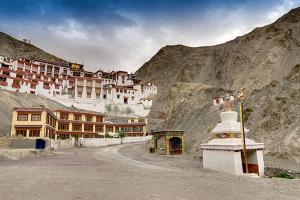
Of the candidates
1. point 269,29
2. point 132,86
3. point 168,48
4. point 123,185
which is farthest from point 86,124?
point 168,48

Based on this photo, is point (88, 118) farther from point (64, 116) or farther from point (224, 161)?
point (224, 161)

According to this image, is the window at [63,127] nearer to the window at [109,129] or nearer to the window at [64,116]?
the window at [64,116]

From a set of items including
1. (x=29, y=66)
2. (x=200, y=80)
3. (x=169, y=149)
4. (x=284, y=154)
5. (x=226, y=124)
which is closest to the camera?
(x=226, y=124)

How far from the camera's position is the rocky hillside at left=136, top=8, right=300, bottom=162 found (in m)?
33.3

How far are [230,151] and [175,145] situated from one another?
73.3 feet

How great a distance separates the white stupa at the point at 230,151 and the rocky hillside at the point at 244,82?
10.0 metres

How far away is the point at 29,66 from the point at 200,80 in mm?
71536

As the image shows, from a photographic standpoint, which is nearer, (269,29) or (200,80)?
(269,29)

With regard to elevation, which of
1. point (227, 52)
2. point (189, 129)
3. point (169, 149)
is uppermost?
point (227, 52)

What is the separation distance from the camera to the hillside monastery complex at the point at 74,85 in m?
79.1

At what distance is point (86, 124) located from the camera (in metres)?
65.2

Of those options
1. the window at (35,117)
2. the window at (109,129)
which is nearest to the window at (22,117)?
the window at (35,117)

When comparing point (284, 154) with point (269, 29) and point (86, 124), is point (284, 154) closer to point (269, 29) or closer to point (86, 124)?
point (86, 124)

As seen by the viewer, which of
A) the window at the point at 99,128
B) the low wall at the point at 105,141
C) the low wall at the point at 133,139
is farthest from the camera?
the window at the point at 99,128
